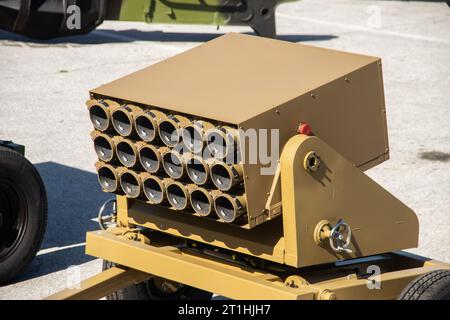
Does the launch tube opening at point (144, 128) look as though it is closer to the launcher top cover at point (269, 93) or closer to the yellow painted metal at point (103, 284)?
the launcher top cover at point (269, 93)

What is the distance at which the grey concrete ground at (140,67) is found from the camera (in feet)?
28.8

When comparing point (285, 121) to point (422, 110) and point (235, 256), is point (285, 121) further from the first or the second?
point (422, 110)

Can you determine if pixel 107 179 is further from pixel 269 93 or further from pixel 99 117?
pixel 269 93

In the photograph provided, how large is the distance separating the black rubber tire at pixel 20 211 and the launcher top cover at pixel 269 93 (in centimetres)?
168

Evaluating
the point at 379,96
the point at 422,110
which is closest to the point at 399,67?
the point at 422,110

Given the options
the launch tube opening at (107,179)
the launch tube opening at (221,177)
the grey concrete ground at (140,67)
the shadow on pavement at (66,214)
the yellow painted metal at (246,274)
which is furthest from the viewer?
the grey concrete ground at (140,67)

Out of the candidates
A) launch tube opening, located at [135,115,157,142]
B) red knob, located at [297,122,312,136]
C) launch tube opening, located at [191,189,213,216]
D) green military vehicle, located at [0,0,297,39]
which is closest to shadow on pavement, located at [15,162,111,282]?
launch tube opening, located at [135,115,157,142]

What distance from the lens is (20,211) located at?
7.49 metres

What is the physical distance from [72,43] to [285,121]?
11271mm

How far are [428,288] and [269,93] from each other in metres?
1.48

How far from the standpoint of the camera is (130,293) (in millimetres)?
6660

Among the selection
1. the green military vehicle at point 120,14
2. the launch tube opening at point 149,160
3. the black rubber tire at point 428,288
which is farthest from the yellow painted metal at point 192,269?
the green military vehicle at point 120,14

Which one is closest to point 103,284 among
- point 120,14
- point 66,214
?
point 66,214

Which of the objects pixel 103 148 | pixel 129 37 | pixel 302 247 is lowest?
pixel 129 37
